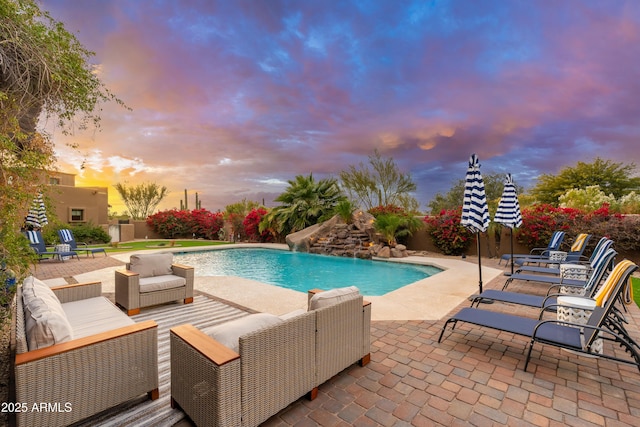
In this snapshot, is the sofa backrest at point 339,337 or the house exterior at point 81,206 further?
→ the house exterior at point 81,206

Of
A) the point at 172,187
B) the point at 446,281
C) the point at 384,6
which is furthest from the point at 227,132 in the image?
the point at 172,187

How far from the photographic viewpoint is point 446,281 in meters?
6.76

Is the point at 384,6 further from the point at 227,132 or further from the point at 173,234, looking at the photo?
the point at 173,234

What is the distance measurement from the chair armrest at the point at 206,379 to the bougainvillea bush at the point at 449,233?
1159 cm

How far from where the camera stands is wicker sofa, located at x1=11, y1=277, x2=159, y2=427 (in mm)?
1739

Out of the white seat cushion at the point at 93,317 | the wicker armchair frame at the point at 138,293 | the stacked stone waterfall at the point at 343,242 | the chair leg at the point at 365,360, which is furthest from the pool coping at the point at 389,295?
the stacked stone waterfall at the point at 343,242

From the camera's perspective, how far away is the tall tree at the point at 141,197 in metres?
29.0

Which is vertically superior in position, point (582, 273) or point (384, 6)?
point (384, 6)

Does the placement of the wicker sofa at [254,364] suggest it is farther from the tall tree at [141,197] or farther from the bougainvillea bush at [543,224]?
the tall tree at [141,197]

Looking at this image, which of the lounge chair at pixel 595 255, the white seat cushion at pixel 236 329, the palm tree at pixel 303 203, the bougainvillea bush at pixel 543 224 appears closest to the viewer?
the white seat cushion at pixel 236 329

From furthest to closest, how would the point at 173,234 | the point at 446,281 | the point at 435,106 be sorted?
the point at 173,234 → the point at 435,106 → the point at 446,281

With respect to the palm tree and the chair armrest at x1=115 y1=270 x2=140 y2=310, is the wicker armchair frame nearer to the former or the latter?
the chair armrest at x1=115 y1=270 x2=140 y2=310

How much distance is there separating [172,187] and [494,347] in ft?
112

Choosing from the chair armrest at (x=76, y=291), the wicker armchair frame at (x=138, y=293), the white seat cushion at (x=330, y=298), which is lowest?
the wicker armchair frame at (x=138, y=293)
